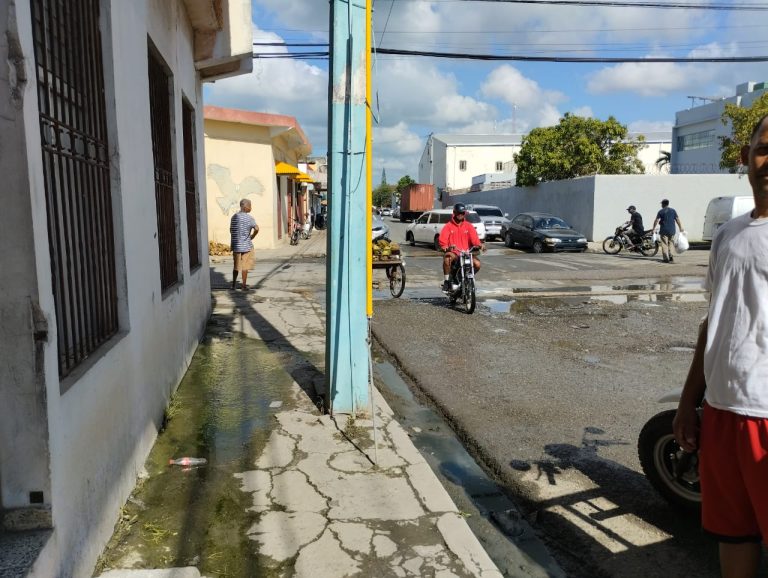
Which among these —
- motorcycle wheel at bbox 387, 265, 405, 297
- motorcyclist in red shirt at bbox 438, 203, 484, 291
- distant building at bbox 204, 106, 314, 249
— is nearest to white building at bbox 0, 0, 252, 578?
motorcyclist in red shirt at bbox 438, 203, 484, 291

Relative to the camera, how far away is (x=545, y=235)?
21.6m

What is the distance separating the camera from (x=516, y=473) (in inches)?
158

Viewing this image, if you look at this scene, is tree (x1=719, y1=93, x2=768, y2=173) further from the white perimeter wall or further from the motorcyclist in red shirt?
the white perimeter wall

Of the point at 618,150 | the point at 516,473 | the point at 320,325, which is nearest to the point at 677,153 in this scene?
the point at 618,150

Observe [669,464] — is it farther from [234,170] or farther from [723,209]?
[234,170]

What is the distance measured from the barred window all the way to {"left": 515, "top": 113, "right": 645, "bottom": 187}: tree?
45.1ft

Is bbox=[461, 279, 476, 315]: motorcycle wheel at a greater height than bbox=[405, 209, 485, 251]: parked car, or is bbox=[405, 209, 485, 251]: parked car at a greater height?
bbox=[405, 209, 485, 251]: parked car

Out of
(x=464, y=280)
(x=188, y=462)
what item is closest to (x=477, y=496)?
(x=188, y=462)

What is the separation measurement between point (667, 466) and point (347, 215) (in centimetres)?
279

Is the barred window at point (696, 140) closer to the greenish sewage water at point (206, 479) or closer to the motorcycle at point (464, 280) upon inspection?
the motorcycle at point (464, 280)

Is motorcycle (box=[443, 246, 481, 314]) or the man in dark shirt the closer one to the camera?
motorcycle (box=[443, 246, 481, 314])

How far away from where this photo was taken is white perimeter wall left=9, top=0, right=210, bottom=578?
231cm

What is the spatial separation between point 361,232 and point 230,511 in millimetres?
2304

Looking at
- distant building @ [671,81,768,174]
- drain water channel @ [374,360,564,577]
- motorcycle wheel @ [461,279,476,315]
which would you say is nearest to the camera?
drain water channel @ [374,360,564,577]
